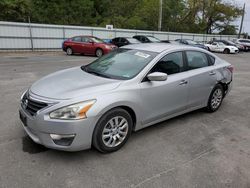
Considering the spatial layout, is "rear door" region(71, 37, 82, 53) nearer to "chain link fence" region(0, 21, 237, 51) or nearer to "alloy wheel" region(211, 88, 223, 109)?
"chain link fence" region(0, 21, 237, 51)

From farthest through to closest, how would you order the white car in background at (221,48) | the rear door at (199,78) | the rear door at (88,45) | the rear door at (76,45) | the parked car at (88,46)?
the white car in background at (221,48), the rear door at (76,45), the rear door at (88,45), the parked car at (88,46), the rear door at (199,78)

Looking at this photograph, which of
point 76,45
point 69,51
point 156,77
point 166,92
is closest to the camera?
point 156,77

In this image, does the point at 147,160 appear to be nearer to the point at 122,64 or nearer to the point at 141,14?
the point at 122,64

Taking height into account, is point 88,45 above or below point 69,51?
above

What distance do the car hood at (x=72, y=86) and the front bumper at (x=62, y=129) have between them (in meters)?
0.32

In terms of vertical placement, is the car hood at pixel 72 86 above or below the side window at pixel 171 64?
below

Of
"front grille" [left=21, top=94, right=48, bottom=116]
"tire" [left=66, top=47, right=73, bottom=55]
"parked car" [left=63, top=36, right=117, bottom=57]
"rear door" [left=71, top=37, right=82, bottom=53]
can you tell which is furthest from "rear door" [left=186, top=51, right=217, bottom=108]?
"tire" [left=66, top=47, right=73, bottom=55]

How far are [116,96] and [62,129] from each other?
805mm

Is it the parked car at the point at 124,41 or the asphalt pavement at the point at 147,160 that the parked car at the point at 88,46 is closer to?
the parked car at the point at 124,41

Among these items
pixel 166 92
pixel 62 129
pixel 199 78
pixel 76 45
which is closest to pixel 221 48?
pixel 76 45

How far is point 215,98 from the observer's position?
4.78m

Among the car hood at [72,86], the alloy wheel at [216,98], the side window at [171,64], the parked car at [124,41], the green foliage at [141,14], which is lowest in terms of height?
the alloy wheel at [216,98]

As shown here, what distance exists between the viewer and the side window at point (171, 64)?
3.62 meters

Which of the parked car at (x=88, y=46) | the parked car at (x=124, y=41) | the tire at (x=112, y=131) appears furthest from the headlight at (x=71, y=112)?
the parked car at (x=124, y=41)
